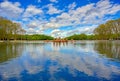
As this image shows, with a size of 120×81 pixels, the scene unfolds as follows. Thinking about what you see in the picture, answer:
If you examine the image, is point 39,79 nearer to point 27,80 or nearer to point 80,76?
point 27,80

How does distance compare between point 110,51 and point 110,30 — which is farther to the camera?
point 110,30

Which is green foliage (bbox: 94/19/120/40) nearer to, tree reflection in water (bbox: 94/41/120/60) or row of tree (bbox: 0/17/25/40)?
row of tree (bbox: 0/17/25/40)

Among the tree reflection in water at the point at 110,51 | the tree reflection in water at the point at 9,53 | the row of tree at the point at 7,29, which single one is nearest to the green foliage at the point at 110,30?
the row of tree at the point at 7,29

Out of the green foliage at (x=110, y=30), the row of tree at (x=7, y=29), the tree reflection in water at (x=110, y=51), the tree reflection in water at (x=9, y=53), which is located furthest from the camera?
the green foliage at (x=110, y=30)

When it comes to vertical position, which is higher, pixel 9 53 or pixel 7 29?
pixel 7 29

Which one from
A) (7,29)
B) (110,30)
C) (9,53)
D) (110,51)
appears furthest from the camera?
(110,30)

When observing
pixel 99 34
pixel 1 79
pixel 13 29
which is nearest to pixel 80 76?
pixel 1 79

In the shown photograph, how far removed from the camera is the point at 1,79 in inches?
406

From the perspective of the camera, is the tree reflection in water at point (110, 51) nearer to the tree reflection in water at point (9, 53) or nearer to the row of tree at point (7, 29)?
the tree reflection in water at point (9, 53)

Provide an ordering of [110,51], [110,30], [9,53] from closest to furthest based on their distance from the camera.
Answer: [9,53] → [110,51] → [110,30]

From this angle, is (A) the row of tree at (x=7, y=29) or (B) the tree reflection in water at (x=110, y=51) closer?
(B) the tree reflection in water at (x=110, y=51)

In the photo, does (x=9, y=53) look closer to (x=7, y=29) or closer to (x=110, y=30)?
(x=7, y=29)

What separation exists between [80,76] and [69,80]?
1.17 m

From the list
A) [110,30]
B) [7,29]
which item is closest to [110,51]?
[7,29]
